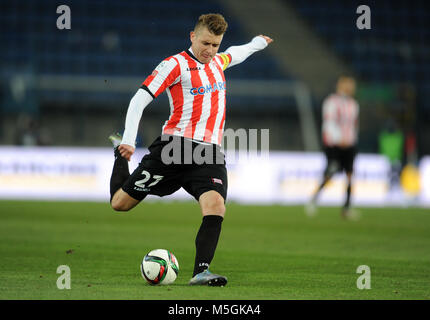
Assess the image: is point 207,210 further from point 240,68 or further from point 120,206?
point 240,68

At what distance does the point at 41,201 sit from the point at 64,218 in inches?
150

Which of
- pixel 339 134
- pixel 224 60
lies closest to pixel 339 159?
pixel 339 134

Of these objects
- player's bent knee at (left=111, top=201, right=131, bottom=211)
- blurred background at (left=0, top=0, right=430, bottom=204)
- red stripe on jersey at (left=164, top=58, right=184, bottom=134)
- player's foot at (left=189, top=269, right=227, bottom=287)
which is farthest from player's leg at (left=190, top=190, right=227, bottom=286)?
blurred background at (left=0, top=0, right=430, bottom=204)

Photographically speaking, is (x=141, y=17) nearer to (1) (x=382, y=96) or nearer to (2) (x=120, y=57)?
(2) (x=120, y=57)

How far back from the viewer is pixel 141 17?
980 inches

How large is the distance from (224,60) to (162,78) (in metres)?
0.84

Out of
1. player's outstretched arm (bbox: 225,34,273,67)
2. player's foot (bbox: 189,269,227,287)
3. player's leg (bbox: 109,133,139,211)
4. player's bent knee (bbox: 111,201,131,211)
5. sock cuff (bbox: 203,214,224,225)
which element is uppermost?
player's outstretched arm (bbox: 225,34,273,67)

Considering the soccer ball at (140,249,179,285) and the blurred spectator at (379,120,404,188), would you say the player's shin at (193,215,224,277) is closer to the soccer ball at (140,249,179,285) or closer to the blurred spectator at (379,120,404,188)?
the soccer ball at (140,249,179,285)

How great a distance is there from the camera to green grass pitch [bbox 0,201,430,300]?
18.3 feet

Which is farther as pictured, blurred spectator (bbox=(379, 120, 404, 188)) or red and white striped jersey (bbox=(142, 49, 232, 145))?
blurred spectator (bbox=(379, 120, 404, 188))

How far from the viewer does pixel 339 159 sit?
44.6ft

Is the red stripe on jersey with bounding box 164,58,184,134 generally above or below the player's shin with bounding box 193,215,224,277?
above

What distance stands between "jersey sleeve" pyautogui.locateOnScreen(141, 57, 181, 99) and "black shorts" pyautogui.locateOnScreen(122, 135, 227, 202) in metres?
0.42

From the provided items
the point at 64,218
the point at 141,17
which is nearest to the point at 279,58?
the point at 141,17
